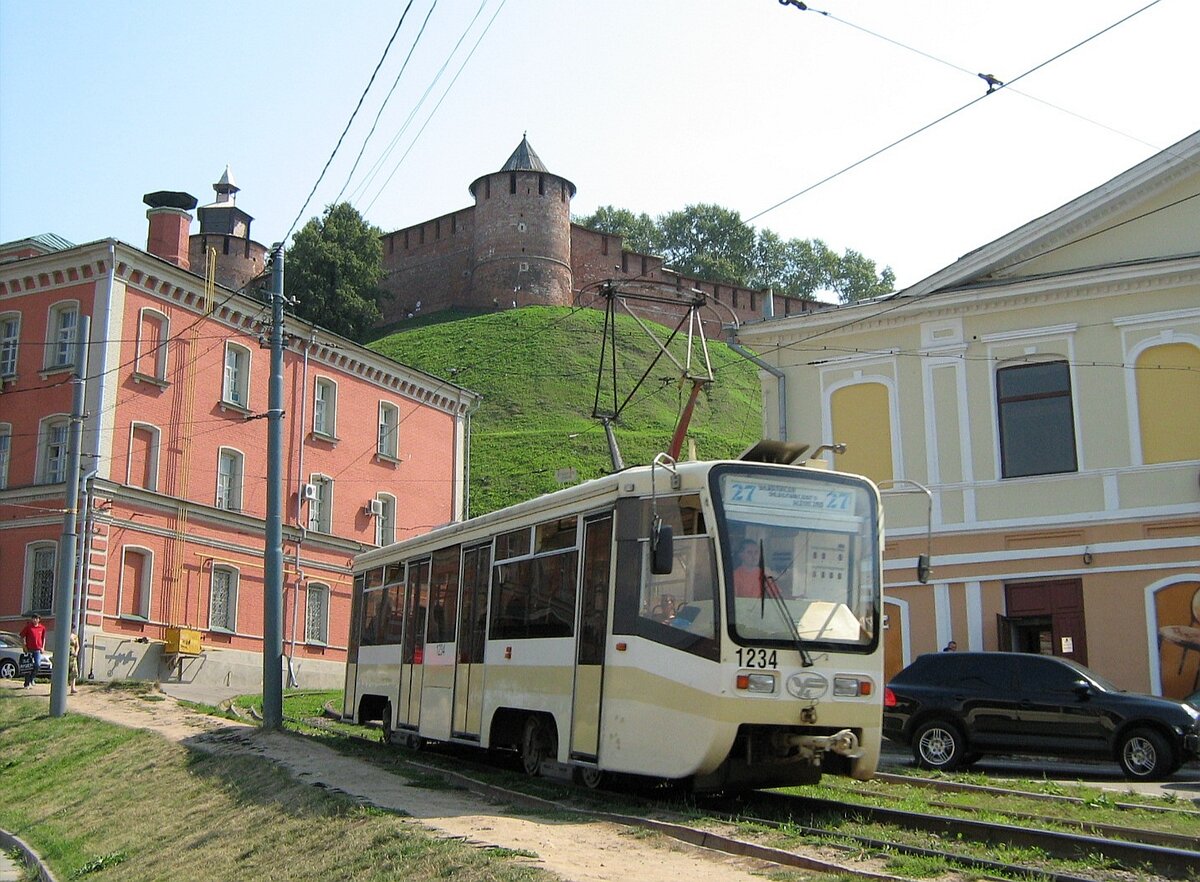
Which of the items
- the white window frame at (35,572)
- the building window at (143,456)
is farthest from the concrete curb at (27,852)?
the building window at (143,456)

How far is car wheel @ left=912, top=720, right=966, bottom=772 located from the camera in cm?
1692

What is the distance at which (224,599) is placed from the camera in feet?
122

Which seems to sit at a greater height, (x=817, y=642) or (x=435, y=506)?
(x=435, y=506)

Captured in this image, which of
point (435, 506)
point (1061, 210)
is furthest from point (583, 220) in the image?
point (1061, 210)

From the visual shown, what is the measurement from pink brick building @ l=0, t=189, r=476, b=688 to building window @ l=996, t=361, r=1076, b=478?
16.8 meters

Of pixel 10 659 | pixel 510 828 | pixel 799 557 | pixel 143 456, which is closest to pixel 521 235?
pixel 143 456

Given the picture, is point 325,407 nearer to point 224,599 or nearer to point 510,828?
point 224,599

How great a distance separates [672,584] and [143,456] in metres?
26.7

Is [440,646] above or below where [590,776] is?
above

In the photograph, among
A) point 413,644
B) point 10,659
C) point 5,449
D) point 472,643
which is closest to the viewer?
point 472,643

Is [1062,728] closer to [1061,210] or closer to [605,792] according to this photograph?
[605,792]

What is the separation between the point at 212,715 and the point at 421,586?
7.54 metres

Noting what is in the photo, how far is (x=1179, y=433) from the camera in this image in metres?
22.2

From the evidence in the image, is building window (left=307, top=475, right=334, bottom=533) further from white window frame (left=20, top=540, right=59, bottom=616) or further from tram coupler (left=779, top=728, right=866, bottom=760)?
tram coupler (left=779, top=728, right=866, bottom=760)
